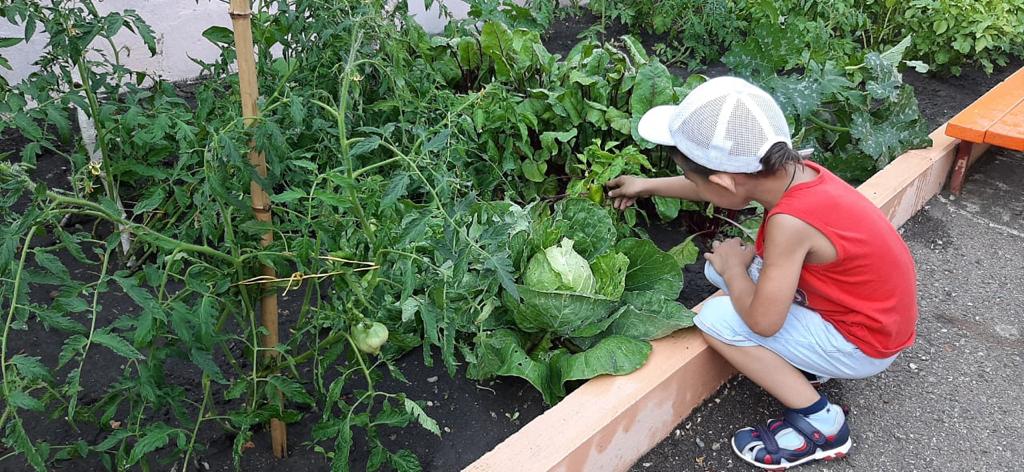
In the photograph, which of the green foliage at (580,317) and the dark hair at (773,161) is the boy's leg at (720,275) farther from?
the dark hair at (773,161)

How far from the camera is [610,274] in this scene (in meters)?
2.47

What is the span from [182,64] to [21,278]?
2.77 m

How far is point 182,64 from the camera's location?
4043 millimetres

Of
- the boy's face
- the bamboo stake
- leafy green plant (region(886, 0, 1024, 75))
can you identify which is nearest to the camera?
the bamboo stake

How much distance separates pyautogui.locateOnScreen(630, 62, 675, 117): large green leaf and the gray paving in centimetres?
110

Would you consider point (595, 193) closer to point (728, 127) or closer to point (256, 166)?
point (728, 127)

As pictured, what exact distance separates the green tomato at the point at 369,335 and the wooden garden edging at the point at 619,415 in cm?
46

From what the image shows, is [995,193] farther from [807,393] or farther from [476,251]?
[476,251]

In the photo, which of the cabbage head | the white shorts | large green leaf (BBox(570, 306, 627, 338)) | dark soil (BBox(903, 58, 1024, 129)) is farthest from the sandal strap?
dark soil (BBox(903, 58, 1024, 129))

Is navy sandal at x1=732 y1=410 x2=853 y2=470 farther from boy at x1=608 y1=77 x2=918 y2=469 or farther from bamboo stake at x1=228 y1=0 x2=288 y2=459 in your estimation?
bamboo stake at x1=228 y1=0 x2=288 y2=459

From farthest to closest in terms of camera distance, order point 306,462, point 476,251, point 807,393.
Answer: point 807,393 → point 306,462 → point 476,251

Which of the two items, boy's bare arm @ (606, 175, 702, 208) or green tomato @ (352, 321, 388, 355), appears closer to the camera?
green tomato @ (352, 321, 388, 355)

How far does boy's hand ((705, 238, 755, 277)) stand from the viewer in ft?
7.95

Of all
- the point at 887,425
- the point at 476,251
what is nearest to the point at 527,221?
the point at 476,251
